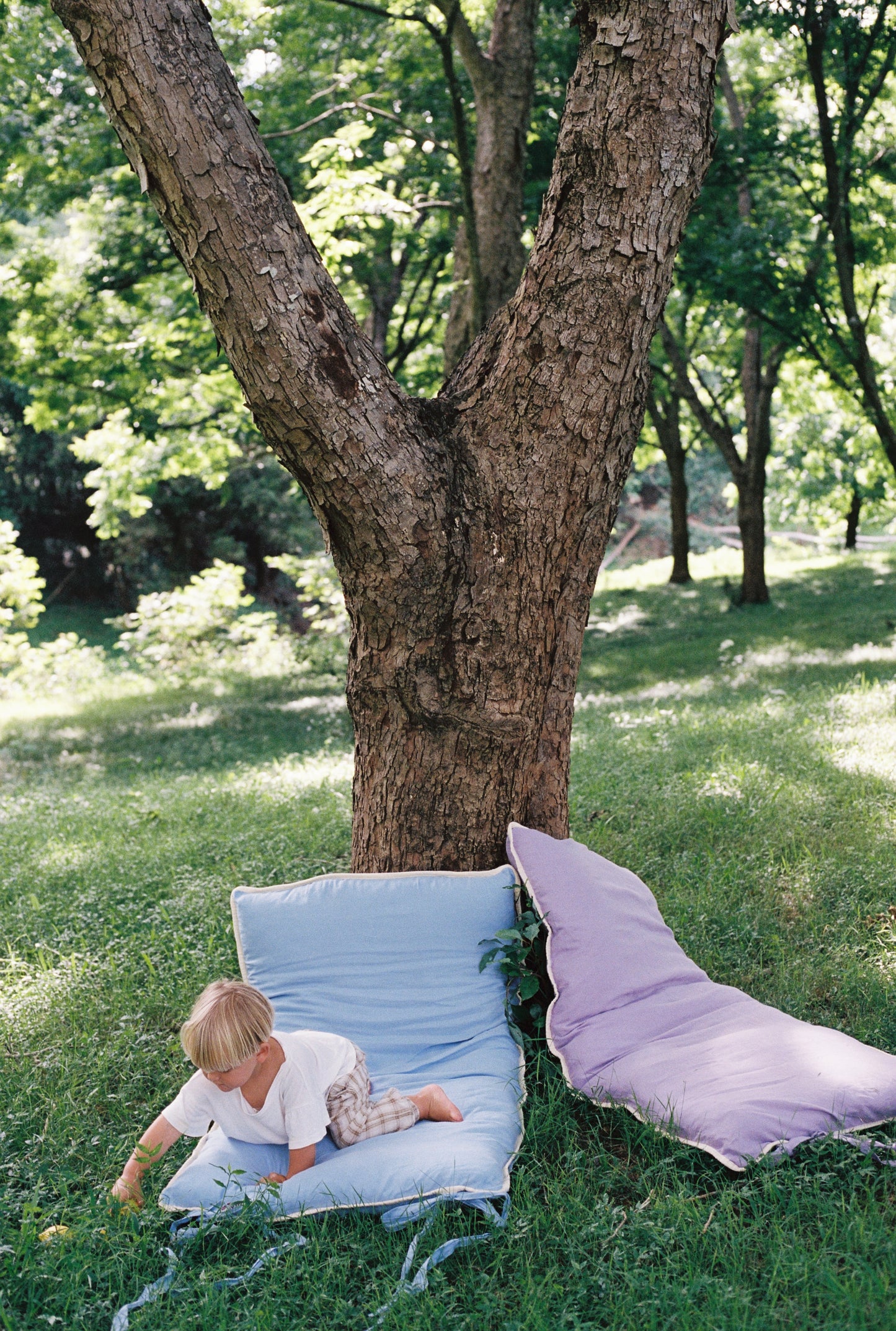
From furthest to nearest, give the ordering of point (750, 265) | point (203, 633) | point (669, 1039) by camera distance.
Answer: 1. point (203, 633)
2. point (750, 265)
3. point (669, 1039)

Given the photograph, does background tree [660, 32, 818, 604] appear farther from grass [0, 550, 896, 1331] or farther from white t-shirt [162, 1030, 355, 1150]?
white t-shirt [162, 1030, 355, 1150]

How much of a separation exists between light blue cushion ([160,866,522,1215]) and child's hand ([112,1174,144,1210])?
18 centimetres

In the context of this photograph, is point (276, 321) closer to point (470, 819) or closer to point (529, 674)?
point (529, 674)

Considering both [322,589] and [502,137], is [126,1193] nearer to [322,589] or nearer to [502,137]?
[502,137]

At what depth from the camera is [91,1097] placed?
334 cm

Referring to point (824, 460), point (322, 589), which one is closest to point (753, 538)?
point (322, 589)

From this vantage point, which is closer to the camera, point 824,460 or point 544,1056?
point 544,1056

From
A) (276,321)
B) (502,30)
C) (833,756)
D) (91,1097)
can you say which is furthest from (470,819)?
(502,30)

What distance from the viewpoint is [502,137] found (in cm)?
744

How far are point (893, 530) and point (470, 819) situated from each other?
122 feet

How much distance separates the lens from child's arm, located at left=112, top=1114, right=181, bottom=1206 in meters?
2.81

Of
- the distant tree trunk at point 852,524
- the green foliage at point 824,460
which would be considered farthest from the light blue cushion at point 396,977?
the distant tree trunk at point 852,524

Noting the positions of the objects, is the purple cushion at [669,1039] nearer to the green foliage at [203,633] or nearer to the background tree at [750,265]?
the background tree at [750,265]

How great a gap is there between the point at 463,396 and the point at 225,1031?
2230mm
